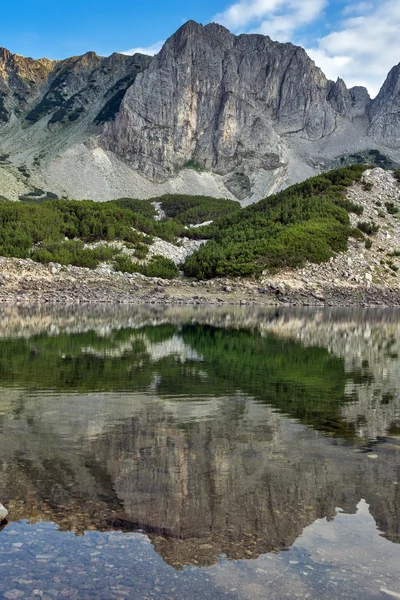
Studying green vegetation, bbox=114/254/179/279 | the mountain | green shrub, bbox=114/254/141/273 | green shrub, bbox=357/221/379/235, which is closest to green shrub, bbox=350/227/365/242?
green shrub, bbox=357/221/379/235

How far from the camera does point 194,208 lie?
130500 millimetres

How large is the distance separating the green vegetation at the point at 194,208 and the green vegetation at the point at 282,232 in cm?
3213

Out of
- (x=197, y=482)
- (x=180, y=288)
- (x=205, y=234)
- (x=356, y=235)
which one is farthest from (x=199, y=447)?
(x=205, y=234)

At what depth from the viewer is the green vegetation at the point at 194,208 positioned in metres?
124

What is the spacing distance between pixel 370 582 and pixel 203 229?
81848 millimetres

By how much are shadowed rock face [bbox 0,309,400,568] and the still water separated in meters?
0.03

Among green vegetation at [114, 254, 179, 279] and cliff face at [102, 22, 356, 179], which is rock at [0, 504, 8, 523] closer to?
green vegetation at [114, 254, 179, 279]

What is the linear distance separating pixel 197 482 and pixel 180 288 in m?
53.9

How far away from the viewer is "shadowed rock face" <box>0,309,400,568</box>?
694 centimetres

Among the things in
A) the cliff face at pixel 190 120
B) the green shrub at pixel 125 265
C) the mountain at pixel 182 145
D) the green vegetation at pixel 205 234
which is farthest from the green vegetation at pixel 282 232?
the cliff face at pixel 190 120

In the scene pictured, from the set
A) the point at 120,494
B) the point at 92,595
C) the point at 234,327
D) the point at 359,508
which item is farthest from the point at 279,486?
the point at 234,327

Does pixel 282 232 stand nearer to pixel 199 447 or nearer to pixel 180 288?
pixel 180 288

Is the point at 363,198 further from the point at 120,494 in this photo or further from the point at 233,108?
the point at 233,108

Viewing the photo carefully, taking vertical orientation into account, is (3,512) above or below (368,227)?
below
